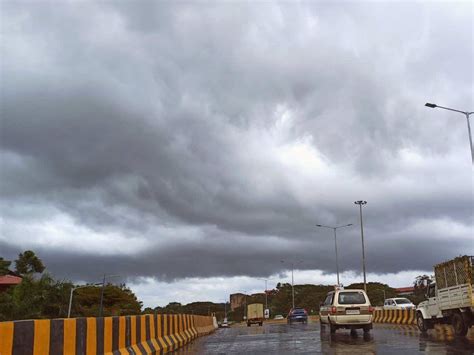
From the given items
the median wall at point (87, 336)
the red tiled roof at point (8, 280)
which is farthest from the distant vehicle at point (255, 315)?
the median wall at point (87, 336)

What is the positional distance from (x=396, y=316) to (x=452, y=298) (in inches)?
679

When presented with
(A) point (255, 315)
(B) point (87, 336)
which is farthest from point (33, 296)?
(B) point (87, 336)

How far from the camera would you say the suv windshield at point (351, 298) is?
62.7ft

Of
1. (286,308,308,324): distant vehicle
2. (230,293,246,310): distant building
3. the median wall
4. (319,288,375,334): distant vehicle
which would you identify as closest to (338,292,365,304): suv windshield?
(319,288,375,334): distant vehicle

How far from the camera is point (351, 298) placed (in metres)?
19.2

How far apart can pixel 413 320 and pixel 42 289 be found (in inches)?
1354

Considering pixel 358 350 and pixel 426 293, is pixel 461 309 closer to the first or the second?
pixel 426 293

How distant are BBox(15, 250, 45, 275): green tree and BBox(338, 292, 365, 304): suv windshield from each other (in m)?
57.4

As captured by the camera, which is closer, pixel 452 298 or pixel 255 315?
pixel 452 298

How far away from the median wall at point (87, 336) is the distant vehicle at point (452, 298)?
30.6 ft

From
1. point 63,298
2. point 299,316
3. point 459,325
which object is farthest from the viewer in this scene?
point 63,298

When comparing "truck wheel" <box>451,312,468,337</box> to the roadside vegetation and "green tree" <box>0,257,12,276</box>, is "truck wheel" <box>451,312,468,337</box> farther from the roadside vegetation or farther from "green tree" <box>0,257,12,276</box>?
"green tree" <box>0,257,12,276</box>

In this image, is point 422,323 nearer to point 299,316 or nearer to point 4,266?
point 299,316

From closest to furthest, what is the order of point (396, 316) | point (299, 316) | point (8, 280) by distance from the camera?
point (396, 316) < point (299, 316) < point (8, 280)
